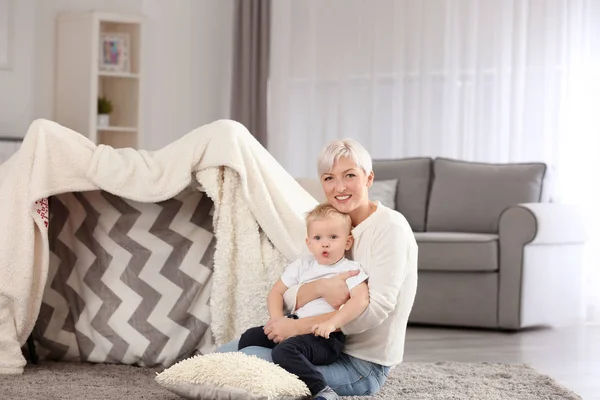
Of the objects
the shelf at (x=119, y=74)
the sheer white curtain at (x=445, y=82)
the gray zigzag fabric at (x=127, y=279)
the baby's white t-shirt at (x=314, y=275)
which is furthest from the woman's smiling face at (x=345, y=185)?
the shelf at (x=119, y=74)

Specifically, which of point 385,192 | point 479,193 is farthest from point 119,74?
point 479,193

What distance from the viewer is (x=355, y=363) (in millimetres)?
2473

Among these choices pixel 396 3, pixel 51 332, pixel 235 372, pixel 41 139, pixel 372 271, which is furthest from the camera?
pixel 396 3

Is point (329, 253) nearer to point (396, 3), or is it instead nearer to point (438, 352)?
point (438, 352)

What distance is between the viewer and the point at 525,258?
4.57 m

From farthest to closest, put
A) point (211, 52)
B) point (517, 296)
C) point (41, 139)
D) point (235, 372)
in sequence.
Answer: point (211, 52)
point (517, 296)
point (41, 139)
point (235, 372)

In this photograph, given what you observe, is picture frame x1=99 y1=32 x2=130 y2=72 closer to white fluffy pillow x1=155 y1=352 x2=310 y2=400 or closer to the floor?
the floor

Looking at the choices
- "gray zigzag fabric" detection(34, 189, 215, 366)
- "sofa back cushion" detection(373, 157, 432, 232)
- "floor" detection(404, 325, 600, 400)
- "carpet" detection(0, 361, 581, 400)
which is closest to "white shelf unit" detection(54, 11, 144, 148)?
"sofa back cushion" detection(373, 157, 432, 232)

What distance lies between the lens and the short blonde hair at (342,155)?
97.1 inches

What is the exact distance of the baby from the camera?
2279 millimetres

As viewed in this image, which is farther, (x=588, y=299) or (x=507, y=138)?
(x=507, y=138)

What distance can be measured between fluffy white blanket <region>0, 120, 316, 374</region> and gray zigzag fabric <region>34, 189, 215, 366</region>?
0.47 feet

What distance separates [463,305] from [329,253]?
2.40 metres

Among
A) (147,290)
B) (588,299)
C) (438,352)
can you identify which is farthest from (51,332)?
(588,299)
